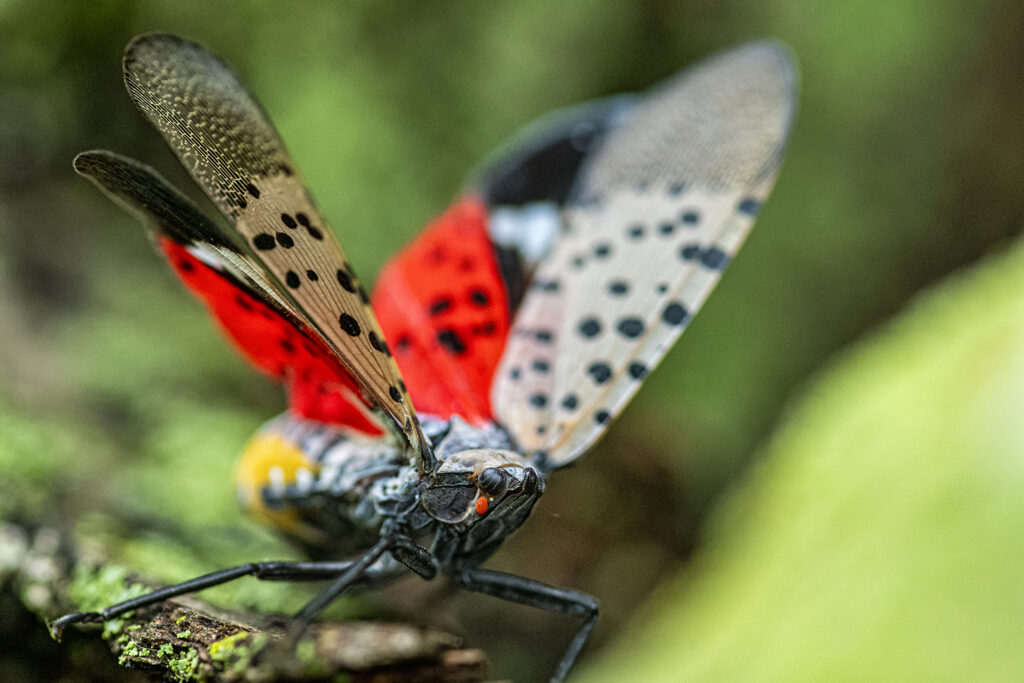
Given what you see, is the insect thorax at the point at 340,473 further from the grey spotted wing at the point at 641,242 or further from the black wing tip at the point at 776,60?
the black wing tip at the point at 776,60

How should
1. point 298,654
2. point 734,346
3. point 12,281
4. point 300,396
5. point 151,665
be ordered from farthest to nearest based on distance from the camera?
point 734,346 → point 12,281 → point 300,396 → point 151,665 → point 298,654

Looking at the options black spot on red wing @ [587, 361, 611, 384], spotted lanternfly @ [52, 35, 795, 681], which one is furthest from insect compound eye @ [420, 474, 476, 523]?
black spot on red wing @ [587, 361, 611, 384]

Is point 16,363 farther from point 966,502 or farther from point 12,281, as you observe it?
point 966,502

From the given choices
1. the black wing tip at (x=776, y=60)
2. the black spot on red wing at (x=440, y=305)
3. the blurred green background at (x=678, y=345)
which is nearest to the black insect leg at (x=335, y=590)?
the blurred green background at (x=678, y=345)

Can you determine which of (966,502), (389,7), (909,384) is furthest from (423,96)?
(966,502)

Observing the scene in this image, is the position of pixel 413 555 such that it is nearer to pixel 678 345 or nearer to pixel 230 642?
pixel 230 642

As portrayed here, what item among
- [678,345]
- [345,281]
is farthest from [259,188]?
[678,345]

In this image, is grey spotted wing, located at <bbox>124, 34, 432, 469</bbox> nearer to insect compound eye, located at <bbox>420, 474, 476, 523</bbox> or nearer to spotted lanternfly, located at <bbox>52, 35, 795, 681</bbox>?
spotted lanternfly, located at <bbox>52, 35, 795, 681</bbox>

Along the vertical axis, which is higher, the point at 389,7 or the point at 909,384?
the point at 389,7

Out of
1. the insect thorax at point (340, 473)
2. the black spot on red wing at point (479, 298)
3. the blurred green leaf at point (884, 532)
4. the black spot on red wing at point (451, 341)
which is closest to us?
the insect thorax at point (340, 473)
